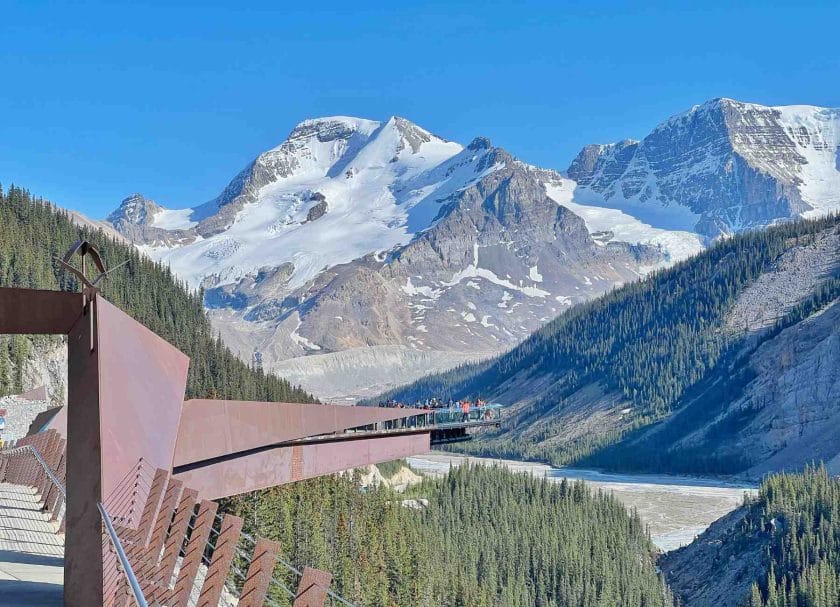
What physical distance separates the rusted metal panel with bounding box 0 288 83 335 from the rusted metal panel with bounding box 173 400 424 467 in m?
5.03

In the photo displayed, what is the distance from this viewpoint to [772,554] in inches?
2918

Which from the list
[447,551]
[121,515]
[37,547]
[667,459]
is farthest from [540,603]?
[667,459]

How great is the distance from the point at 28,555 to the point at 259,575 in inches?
341

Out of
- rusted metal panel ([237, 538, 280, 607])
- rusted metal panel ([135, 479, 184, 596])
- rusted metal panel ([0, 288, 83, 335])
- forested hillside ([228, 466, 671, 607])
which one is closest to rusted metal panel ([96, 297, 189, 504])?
rusted metal panel ([0, 288, 83, 335])

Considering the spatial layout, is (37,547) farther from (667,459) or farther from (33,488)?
(667,459)

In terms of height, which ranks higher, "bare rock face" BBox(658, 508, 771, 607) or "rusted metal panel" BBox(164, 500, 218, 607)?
"rusted metal panel" BBox(164, 500, 218, 607)

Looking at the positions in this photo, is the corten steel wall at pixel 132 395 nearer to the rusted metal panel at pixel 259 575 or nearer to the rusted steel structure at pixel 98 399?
the rusted steel structure at pixel 98 399

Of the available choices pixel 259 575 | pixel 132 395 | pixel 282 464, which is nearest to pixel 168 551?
pixel 259 575

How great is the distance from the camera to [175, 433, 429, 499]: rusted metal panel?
18.6m

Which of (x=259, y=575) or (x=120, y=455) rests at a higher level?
(x=120, y=455)

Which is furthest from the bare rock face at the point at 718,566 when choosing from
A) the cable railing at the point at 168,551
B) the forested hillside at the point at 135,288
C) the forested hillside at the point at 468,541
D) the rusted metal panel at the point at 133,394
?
the cable railing at the point at 168,551

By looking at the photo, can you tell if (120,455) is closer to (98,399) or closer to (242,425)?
(98,399)

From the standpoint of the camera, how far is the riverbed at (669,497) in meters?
107

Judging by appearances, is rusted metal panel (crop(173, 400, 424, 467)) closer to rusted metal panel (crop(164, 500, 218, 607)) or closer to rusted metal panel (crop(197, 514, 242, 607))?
rusted metal panel (crop(164, 500, 218, 607))
